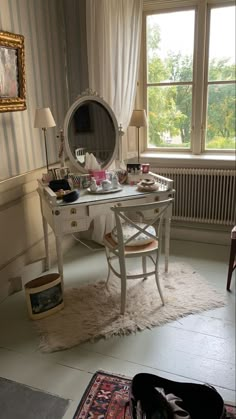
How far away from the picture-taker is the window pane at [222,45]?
9.93 ft

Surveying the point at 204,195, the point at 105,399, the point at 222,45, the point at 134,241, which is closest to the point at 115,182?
the point at 134,241

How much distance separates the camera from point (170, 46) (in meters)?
3.26

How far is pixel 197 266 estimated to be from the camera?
2949 mm

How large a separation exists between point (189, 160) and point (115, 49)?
1184 millimetres

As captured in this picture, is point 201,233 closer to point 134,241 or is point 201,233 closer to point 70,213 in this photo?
point 134,241

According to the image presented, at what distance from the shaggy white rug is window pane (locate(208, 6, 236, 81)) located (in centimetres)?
183

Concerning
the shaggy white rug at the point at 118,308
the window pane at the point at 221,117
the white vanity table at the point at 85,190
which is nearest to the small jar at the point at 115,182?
the white vanity table at the point at 85,190

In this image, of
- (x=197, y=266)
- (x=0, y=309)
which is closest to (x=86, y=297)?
(x=0, y=309)

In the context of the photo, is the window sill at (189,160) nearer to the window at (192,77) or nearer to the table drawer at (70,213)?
the window at (192,77)

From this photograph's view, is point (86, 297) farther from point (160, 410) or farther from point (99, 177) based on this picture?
point (160, 410)

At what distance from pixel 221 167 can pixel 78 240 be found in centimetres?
148

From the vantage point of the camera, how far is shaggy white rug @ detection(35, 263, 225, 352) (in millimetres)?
2145

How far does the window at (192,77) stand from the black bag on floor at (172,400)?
246 cm

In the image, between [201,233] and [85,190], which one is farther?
[201,233]
